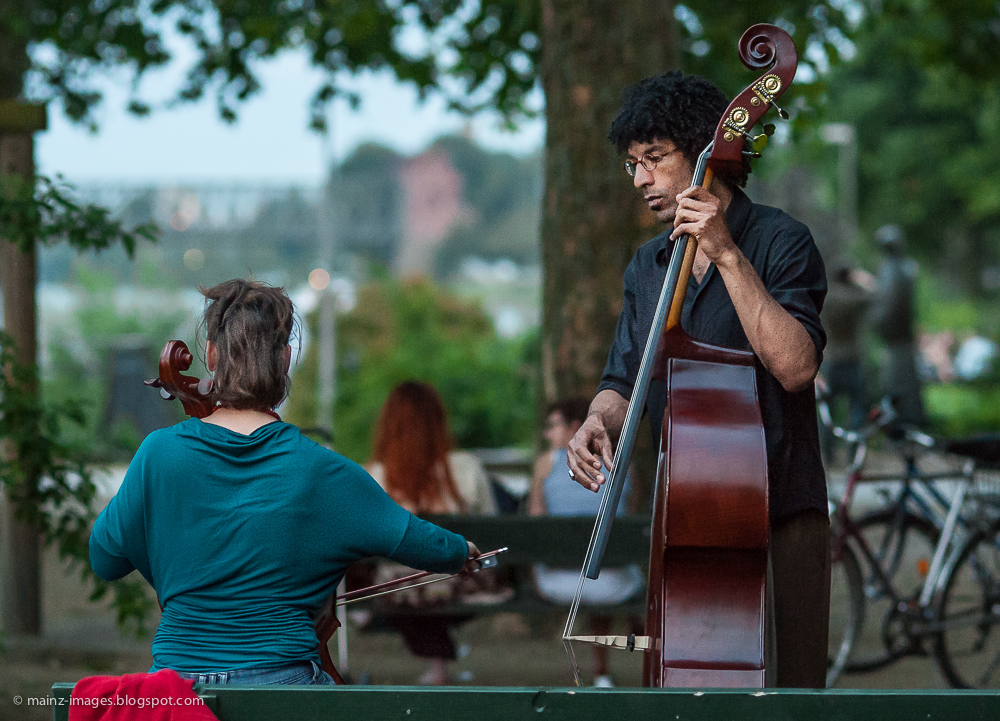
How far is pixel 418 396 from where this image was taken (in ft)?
17.4

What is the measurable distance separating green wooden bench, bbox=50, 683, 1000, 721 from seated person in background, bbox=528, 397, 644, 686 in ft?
9.16

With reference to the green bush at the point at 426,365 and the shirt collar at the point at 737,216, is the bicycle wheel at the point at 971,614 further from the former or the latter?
the green bush at the point at 426,365

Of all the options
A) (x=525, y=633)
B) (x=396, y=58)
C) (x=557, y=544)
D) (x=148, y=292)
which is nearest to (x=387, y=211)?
(x=148, y=292)

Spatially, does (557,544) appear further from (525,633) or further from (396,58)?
(396,58)

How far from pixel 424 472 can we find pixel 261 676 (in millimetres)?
2977

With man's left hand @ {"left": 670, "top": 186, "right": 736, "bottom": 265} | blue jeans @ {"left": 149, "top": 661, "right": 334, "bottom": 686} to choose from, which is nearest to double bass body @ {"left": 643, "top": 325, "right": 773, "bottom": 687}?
man's left hand @ {"left": 670, "top": 186, "right": 736, "bottom": 265}

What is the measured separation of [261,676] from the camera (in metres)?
2.25

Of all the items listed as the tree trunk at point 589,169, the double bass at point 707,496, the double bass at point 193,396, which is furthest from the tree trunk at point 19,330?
the double bass at point 707,496

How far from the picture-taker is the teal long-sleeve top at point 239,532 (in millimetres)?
2244

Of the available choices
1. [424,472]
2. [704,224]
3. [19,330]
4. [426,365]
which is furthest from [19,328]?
[426,365]

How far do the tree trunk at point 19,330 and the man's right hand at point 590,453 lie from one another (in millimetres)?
3688

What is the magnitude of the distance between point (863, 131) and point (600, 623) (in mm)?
33444

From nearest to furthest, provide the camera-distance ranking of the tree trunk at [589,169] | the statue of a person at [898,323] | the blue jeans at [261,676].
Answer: the blue jeans at [261,676] < the tree trunk at [589,169] < the statue of a person at [898,323]

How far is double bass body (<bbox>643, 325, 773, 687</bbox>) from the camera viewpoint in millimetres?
2326
